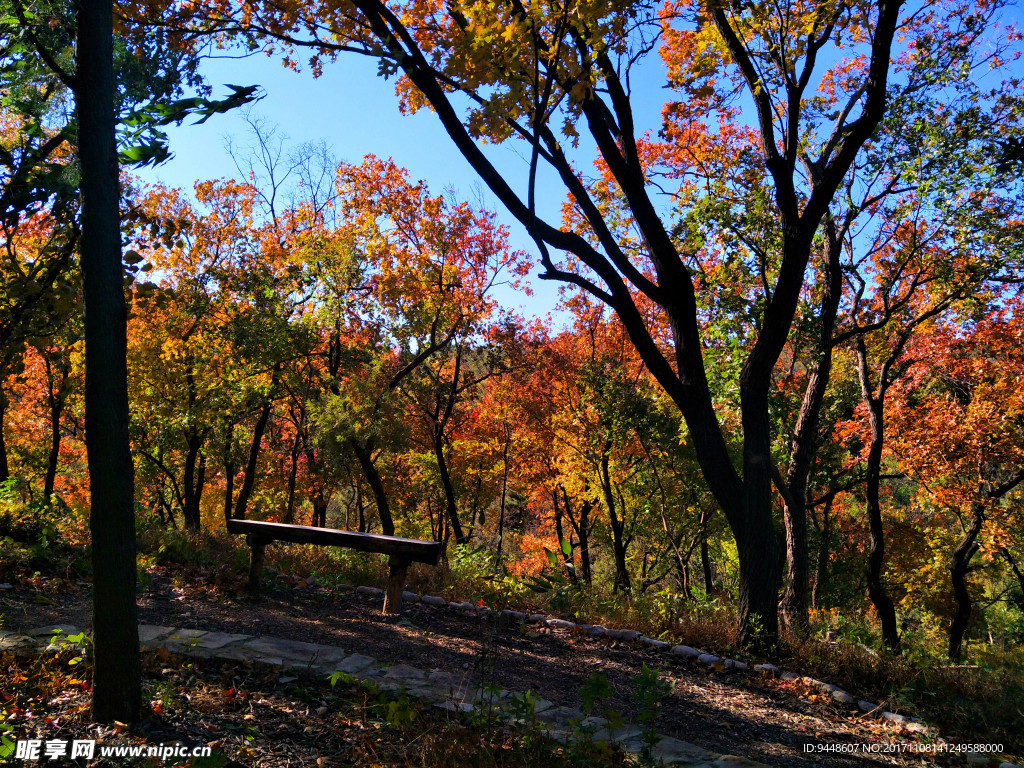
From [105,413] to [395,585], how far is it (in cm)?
384

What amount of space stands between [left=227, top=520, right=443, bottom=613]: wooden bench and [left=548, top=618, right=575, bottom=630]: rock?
1.43 m

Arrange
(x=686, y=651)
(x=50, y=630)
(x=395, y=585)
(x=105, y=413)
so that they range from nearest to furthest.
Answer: (x=105, y=413) → (x=50, y=630) → (x=686, y=651) → (x=395, y=585)

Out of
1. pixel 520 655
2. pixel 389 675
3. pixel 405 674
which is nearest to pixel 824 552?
pixel 520 655

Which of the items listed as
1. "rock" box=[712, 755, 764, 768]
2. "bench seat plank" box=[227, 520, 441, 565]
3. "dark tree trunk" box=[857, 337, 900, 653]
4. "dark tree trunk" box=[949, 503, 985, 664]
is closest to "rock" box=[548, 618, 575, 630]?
"bench seat plank" box=[227, 520, 441, 565]

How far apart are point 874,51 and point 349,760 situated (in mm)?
6786

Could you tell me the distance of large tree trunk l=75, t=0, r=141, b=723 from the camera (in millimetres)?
2848

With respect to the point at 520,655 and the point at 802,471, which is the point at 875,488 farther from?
the point at 520,655

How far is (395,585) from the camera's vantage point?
612 cm

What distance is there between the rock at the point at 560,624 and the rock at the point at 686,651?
1052mm

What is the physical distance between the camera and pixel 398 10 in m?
5.86

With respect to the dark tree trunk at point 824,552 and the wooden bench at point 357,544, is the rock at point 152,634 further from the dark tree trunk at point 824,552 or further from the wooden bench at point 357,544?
the dark tree trunk at point 824,552

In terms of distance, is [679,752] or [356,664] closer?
[679,752]

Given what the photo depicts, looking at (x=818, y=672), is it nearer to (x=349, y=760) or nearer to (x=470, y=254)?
(x=349, y=760)

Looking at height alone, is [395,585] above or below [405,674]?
above
